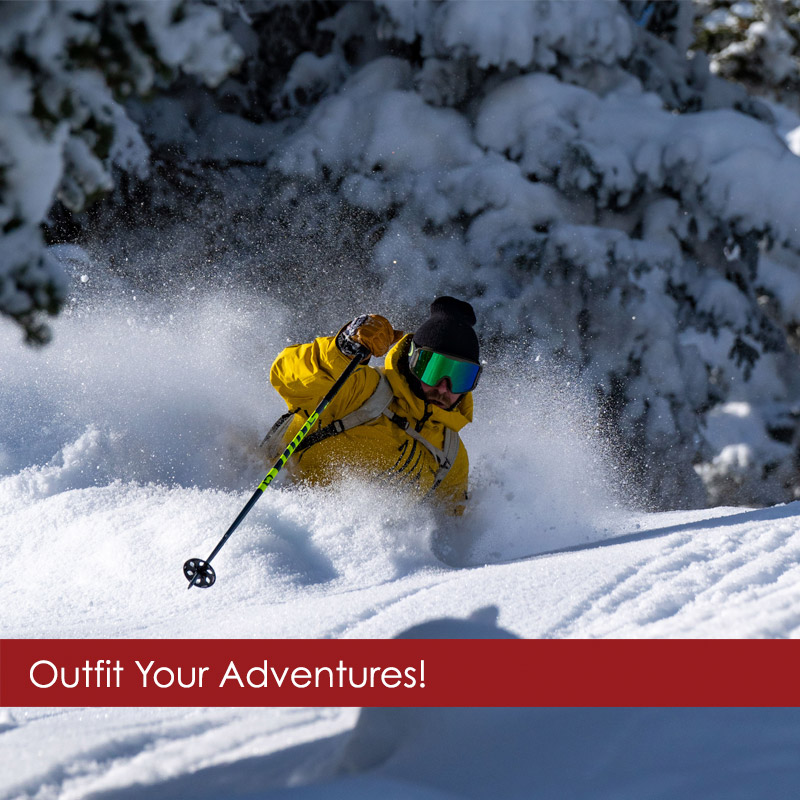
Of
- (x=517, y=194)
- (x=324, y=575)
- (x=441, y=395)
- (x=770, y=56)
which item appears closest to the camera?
(x=324, y=575)

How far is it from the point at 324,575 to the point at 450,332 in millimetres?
1500

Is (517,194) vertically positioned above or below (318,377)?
above

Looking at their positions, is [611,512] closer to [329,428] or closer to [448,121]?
[329,428]

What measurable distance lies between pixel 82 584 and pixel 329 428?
5.41 ft

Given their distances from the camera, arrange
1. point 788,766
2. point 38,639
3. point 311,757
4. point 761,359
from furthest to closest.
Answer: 1. point 761,359
2. point 38,639
3. point 311,757
4. point 788,766

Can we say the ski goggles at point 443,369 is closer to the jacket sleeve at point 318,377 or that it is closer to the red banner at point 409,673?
the jacket sleeve at point 318,377

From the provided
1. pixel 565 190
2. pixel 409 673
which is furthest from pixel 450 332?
pixel 565 190

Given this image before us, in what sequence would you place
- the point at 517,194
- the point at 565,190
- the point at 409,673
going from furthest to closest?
the point at 565,190
the point at 517,194
the point at 409,673

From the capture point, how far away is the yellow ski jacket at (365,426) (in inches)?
177

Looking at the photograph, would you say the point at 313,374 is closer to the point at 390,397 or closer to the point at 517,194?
the point at 390,397

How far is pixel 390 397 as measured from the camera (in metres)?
4.66

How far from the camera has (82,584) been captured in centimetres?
340

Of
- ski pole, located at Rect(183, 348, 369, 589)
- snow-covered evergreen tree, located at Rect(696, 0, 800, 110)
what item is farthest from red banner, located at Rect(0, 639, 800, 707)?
snow-covered evergreen tree, located at Rect(696, 0, 800, 110)

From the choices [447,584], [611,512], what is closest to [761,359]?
[611,512]
